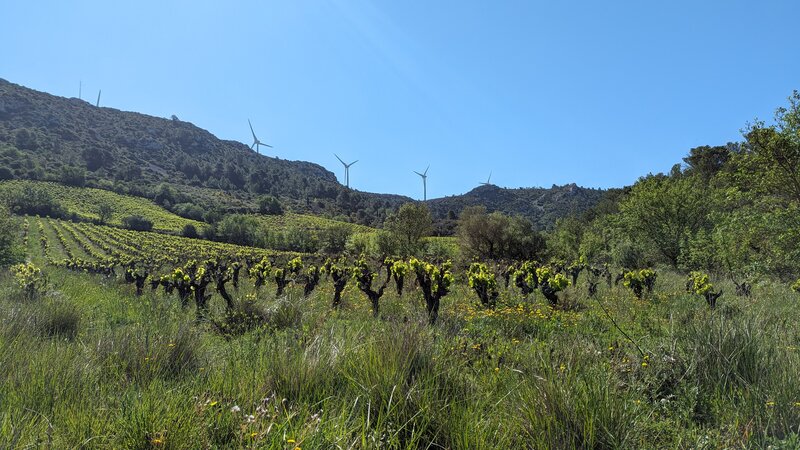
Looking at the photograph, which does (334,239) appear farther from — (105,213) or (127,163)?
(127,163)

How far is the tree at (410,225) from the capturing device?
43.1 meters

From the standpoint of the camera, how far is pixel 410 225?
43.6m

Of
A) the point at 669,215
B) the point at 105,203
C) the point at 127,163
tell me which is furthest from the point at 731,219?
the point at 127,163

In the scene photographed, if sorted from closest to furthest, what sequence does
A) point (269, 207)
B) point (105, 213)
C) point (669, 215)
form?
point (669, 215)
point (105, 213)
point (269, 207)

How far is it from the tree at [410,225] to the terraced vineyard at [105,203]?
54847 mm

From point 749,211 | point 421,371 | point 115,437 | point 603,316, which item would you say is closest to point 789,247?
point 749,211

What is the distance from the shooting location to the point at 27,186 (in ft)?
302

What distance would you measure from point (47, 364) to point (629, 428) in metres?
4.44

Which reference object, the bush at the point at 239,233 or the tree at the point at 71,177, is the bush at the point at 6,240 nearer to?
the bush at the point at 239,233

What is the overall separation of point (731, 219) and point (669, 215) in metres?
13.5

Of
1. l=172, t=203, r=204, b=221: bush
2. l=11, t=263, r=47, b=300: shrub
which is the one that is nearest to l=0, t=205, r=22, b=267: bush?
l=11, t=263, r=47, b=300: shrub

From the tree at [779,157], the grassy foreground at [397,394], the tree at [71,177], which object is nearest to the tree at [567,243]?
the tree at [779,157]

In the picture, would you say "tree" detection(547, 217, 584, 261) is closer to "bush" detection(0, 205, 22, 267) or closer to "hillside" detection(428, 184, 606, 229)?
"bush" detection(0, 205, 22, 267)

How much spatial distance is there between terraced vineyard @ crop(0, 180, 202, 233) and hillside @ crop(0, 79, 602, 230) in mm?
7533
